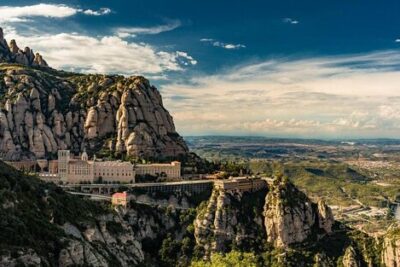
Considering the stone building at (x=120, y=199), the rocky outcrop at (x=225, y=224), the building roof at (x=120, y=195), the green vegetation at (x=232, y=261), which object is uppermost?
the building roof at (x=120, y=195)

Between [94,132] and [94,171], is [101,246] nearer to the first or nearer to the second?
[94,171]

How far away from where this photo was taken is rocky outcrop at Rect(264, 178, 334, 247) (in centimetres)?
14875

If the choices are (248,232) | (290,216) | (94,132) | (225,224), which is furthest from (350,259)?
(94,132)

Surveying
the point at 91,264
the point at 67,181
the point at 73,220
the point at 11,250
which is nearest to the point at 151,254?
the point at 67,181

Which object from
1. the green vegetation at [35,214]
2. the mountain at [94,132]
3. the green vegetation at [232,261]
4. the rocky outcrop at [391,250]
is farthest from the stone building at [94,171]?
the rocky outcrop at [391,250]

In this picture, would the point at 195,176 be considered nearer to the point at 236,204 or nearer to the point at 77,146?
the point at 236,204

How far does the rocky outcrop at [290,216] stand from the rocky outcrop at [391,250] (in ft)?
52.5

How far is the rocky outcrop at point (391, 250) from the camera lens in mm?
146250

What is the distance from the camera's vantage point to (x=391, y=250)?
148m

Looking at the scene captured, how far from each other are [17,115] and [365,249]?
12541cm

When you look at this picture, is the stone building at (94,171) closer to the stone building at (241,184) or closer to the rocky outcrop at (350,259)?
the stone building at (241,184)

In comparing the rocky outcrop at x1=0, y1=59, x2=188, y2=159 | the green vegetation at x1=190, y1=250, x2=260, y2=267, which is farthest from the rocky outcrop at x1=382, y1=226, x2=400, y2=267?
the rocky outcrop at x1=0, y1=59, x2=188, y2=159

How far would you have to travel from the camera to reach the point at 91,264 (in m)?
65.0

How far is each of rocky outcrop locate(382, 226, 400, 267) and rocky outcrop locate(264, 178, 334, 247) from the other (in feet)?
52.5
